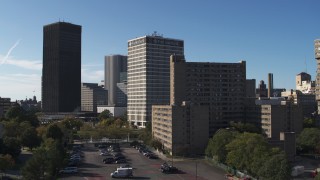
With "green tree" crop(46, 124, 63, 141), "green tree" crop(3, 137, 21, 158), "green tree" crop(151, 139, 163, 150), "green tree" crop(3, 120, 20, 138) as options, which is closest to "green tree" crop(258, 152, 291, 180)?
"green tree" crop(3, 137, 21, 158)

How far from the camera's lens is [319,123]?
500 ft

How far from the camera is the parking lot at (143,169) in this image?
275 ft

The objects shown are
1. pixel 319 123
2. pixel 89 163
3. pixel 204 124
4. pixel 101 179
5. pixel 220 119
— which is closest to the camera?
pixel 101 179

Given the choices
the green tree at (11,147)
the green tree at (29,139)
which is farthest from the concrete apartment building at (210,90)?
the green tree at (11,147)

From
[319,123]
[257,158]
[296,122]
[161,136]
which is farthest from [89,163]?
[319,123]

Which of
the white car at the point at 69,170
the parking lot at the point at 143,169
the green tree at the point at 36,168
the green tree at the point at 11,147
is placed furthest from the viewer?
the green tree at the point at 11,147

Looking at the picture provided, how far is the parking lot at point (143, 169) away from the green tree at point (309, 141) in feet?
108

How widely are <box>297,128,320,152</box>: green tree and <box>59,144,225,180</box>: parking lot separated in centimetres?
3304

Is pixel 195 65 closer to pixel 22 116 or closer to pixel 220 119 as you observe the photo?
pixel 220 119

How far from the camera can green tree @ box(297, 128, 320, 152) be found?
11566 centimetres

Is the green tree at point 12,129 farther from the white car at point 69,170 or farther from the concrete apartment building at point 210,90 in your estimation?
the concrete apartment building at point 210,90

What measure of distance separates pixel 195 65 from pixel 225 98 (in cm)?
1529

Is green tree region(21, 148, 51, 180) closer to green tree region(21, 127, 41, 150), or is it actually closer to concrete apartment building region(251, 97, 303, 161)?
green tree region(21, 127, 41, 150)

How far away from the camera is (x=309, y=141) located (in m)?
116
